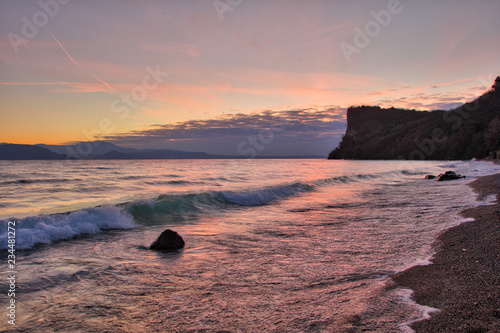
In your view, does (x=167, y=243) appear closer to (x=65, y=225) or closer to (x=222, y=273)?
(x=222, y=273)

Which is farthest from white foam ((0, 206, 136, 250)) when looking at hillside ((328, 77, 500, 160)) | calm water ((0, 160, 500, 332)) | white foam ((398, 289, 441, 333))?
hillside ((328, 77, 500, 160))

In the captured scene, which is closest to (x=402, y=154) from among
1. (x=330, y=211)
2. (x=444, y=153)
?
(x=444, y=153)

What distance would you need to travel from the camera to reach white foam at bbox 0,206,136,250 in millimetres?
7375

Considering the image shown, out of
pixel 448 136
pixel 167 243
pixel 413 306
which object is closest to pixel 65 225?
pixel 167 243

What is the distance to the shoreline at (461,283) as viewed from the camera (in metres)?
2.86

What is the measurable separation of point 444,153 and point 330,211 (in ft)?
439

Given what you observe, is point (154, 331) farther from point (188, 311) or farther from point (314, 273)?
point (314, 273)

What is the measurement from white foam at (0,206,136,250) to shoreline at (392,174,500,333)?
324 inches

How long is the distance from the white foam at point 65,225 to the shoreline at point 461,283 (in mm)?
8235

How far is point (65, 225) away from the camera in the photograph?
8664mm

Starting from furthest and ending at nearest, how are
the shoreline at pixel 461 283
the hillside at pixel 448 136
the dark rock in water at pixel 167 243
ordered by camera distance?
the hillside at pixel 448 136 < the dark rock in water at pixel 167 243 < the shoreline at pixel 461 283

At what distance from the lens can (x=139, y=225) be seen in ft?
34.4
